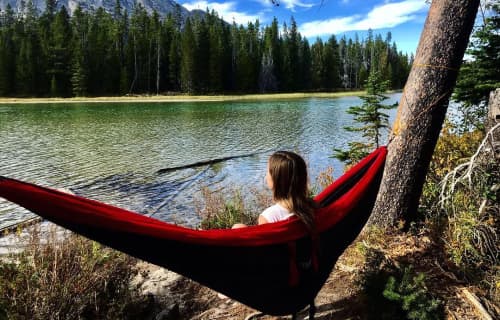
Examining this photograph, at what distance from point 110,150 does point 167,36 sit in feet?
176

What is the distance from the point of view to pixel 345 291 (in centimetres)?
326

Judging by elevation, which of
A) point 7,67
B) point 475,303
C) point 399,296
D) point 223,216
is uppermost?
point 7,67

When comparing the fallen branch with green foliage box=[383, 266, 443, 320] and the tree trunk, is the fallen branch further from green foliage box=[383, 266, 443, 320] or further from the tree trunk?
the tree trunk

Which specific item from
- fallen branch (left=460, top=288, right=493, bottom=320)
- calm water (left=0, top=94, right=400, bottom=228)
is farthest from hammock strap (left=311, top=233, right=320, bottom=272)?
calm water (left=0, top=94, right=400, bottom=228)

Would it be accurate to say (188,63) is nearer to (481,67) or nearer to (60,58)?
(60,58)

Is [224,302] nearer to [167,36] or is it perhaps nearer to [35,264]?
[35,264]

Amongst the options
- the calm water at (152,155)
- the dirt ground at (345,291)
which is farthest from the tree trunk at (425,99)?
the calm water at (152,155)

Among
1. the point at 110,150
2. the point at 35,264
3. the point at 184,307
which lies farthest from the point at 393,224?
the point at 110,150

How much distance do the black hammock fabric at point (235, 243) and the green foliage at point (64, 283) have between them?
102 cm

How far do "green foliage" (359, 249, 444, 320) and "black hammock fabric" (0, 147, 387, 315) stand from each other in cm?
39

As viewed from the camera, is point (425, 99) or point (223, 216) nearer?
point (425, 99)

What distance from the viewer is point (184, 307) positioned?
338cm

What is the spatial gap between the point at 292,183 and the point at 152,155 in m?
12.2

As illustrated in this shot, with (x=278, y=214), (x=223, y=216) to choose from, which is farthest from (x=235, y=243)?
(x=223, y=216)
